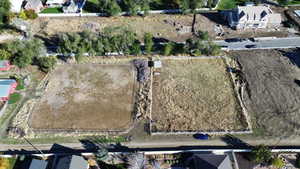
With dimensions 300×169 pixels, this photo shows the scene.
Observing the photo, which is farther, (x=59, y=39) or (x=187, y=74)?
(x=59, y=39)

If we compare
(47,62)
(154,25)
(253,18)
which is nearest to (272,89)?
(253,18)

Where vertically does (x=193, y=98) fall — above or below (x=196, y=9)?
below

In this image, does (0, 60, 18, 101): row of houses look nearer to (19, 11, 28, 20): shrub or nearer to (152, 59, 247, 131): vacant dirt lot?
(19, 11, 28, 20): shrub

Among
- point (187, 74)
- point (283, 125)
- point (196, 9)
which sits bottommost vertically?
point (283, 125)

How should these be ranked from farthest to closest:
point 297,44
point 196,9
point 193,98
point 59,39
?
1. point 196,9
2. point 59,39
3. point 297,44
4. point 193,98

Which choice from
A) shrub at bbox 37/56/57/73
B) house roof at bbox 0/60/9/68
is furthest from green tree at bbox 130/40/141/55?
house roof at bbox 0/60/9/68

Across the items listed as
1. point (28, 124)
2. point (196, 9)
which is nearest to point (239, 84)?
point (196, 9)

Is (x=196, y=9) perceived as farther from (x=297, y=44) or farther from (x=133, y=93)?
(x=133, y=93)
